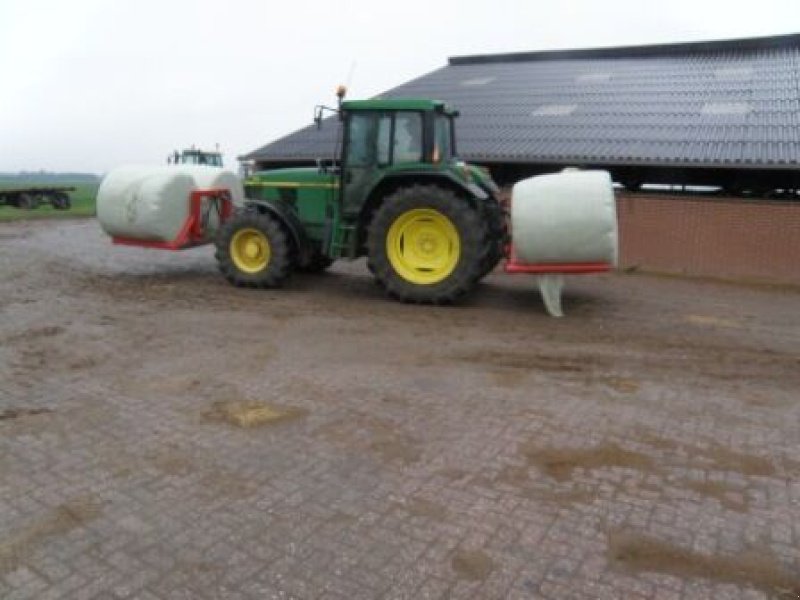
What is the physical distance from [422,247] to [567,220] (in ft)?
6.16

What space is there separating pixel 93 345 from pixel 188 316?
1.34m

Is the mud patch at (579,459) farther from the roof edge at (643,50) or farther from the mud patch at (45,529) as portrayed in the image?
the roof edge at (643,50)

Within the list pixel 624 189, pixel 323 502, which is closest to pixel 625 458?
pixel 323 502

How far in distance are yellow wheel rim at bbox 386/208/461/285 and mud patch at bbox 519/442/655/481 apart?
13.7ft

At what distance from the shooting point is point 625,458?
4.04m

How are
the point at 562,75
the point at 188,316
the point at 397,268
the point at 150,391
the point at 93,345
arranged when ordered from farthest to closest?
the point at 562,75
the point at 397,268
the point at 188,316
the point at 93,345
the point at 150,391

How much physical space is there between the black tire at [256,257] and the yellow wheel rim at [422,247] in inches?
59.9

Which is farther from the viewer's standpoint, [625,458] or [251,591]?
[625,458]

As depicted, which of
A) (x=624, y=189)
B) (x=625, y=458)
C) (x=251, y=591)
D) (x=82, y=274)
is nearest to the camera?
(x=251, y=591)

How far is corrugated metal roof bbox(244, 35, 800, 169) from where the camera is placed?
12359 millimetres

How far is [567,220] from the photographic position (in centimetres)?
716

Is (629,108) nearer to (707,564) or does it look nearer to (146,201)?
(146,201)

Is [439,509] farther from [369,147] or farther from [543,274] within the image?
[369,147]

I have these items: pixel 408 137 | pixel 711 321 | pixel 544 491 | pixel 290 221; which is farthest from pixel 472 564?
pixel 290 221
